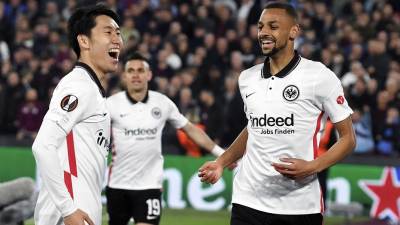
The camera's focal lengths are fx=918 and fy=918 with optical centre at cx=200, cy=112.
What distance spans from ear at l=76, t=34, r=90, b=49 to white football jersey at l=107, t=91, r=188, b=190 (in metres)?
3.82

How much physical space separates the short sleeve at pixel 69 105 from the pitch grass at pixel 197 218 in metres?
7.92

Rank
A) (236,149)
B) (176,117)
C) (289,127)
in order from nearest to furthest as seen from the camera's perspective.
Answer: (289,127) → (236,149) → (176,117)

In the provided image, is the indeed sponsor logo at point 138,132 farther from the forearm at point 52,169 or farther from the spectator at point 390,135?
the spectator at point 390,135

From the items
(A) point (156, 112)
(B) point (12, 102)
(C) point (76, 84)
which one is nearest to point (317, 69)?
(C) point (76, 84)

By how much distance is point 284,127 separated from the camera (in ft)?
19.5

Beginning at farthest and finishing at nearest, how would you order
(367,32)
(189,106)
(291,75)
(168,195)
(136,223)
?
(367,32) < (189,106) < (168,195) < (136,223) < (291,75)

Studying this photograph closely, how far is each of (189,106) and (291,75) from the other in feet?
31.5

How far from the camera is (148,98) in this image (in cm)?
946

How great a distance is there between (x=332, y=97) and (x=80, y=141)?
173 cm

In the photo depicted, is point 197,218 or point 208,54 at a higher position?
point 208,54

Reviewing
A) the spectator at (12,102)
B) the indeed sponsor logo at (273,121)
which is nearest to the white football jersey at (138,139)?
the indeed sponsor logo at (273,121)

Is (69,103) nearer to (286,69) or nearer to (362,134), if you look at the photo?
(286,69)

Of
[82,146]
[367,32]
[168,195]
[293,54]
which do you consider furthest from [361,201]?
[82,146]

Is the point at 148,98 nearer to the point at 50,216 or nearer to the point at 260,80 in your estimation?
the point at 260,80
